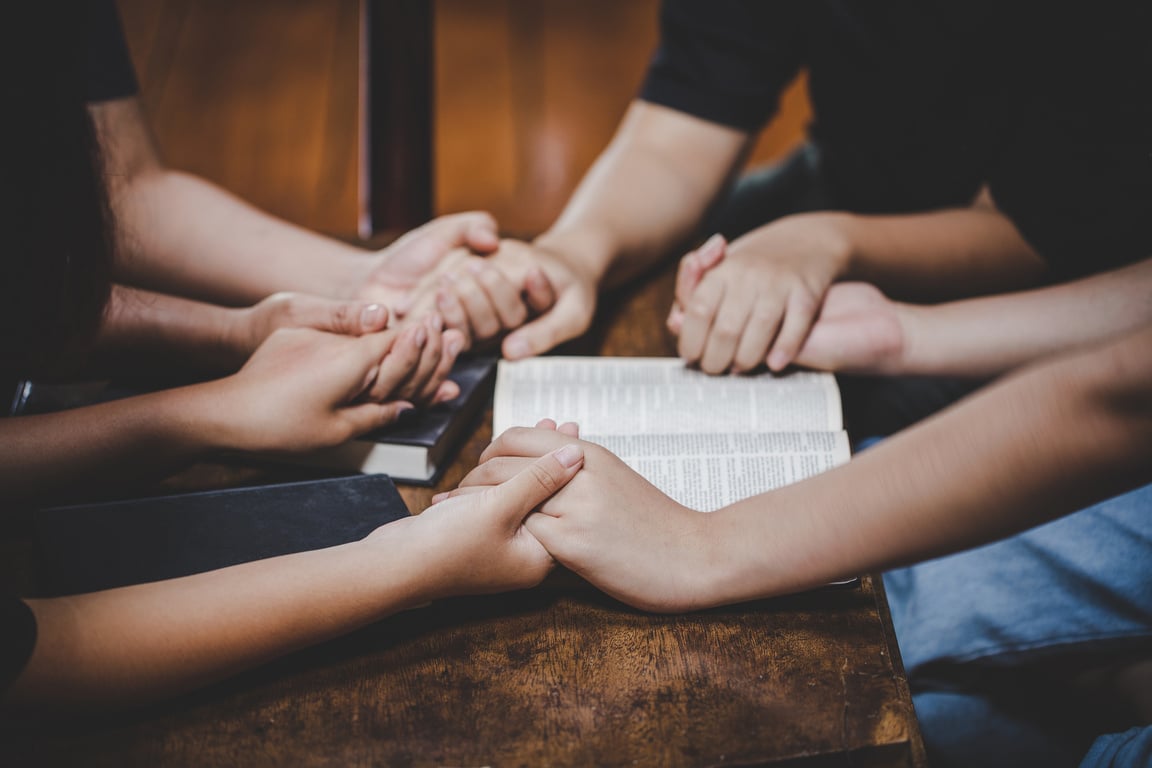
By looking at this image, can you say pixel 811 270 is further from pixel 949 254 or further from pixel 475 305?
pixel 475 305

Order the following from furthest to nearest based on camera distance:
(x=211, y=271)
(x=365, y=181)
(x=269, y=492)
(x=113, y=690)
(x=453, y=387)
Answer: (x=365, y=181), (x=211, y=271), (x=453, y=387), (x=269, y=492), (x=113, y=690)

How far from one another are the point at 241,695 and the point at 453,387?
11.5 inches

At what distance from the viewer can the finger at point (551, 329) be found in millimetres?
777

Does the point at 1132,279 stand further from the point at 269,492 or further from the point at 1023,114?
the point at 269,492

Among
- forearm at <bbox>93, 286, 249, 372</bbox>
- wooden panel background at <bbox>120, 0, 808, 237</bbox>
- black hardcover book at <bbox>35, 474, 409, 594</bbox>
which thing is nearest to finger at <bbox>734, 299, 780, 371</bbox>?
black hardcover book at <bbox>35, 474, 409, 594</bbox>

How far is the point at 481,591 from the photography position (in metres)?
0.53

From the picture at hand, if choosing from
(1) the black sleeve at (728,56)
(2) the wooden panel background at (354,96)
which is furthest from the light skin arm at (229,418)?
(2) the wooden panel background at (354,96)

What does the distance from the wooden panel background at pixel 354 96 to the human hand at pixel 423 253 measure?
1289 millimetres

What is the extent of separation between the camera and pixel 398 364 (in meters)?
0.66

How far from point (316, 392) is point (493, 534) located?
20 centimetres

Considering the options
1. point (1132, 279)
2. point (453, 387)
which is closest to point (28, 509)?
point (453, 387)

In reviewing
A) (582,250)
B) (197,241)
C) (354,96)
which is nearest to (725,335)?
(582,250)

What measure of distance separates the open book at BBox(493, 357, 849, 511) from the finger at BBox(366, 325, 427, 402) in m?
0.08

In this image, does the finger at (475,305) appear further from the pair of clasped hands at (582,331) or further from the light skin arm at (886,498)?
the light skin arm at (886,498)
